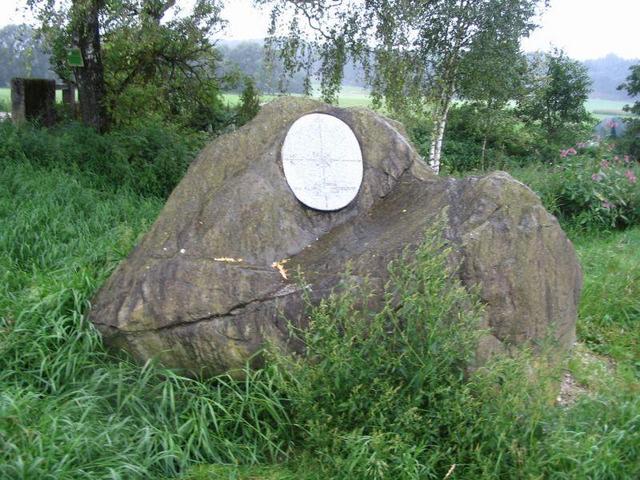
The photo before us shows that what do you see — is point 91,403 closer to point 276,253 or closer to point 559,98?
point 276,253

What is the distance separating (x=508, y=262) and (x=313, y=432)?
61.9 inches

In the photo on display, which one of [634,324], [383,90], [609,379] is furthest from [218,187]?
[383,90]

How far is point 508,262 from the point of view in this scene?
4.16 m

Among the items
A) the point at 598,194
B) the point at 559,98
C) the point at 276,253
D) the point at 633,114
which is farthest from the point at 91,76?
the point at 633,114

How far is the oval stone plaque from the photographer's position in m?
4.88

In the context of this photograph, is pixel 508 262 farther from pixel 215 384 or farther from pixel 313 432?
pixel 215 384

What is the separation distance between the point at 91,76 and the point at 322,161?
6557mm

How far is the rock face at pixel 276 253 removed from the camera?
412 centimetres

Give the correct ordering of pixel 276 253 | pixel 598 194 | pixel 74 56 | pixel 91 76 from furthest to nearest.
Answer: pixel 91 76 < pixel 74 56 < pixel 598 194 < pixel 276 253

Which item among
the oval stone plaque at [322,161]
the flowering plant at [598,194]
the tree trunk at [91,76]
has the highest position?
the tree trunk at [91,76]

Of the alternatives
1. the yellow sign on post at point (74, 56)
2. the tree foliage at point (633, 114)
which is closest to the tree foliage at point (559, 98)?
the tree foliage at point (633, 114)

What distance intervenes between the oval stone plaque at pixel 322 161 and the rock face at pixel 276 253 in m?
0.07

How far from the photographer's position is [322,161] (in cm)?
497

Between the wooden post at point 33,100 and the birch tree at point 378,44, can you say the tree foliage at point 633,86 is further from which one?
the wooden post at point 33,100
